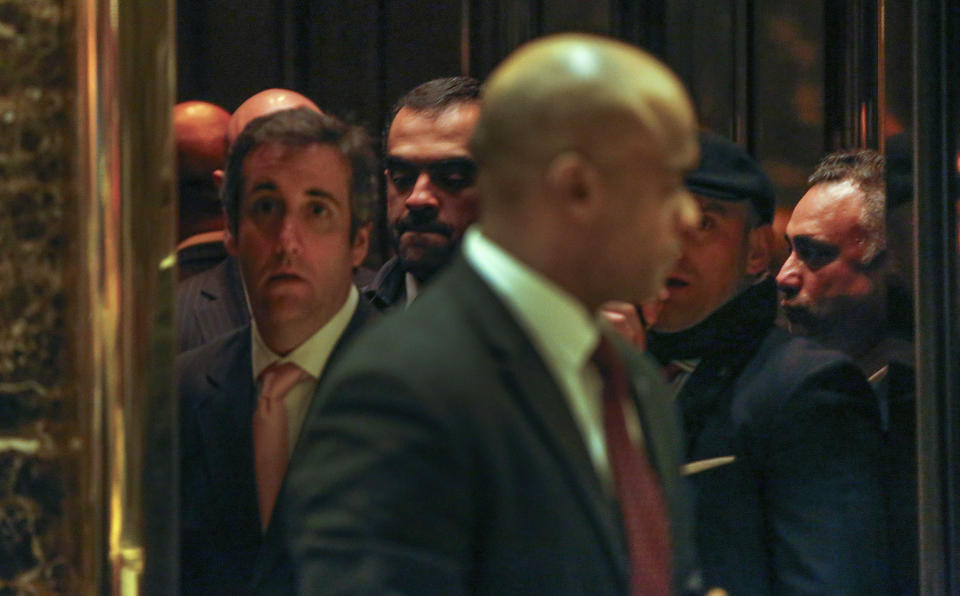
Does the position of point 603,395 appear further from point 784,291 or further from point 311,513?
point 784,291

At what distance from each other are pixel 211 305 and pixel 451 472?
4.33 feet

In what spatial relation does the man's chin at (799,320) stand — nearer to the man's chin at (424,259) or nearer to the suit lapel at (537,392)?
the man's chin at (424,259)

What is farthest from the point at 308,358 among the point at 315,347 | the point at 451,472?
the point at 451,472

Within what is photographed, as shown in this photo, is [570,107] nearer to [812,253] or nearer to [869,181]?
[812,253]

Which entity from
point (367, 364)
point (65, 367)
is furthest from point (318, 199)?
point (367, 364)

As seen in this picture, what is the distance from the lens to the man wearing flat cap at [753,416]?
101 inches

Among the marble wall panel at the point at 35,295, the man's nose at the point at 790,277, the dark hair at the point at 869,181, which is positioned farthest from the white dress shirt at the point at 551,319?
the dark hair at the point at 869,181

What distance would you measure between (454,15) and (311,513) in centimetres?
167

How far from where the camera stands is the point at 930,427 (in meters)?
2.93

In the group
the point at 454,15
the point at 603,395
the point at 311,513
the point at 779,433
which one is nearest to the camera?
the point at 311,513

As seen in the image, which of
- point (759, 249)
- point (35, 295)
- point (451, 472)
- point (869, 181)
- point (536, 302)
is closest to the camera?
Answer: point (451, 472)

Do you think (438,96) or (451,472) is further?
(438,96)

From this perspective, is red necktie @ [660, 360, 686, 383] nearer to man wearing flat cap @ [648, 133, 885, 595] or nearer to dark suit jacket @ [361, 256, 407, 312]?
man wearing flat cap @ [648, 133, 885, 595]

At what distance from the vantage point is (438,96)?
264 cm
